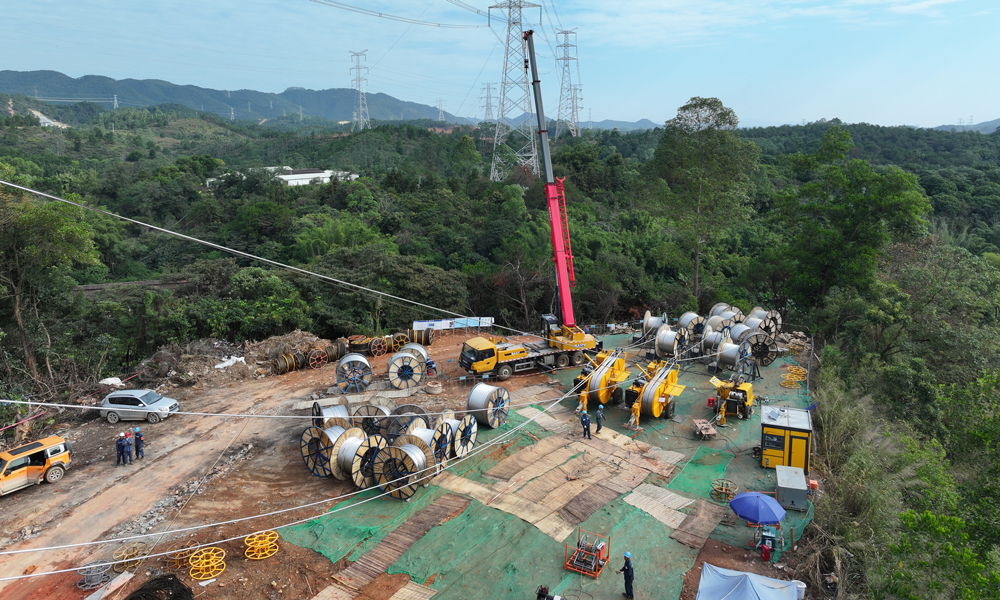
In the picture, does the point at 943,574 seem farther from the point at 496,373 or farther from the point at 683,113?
the point at 683,113

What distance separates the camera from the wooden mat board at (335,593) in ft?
37.0

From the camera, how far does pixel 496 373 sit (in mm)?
23078

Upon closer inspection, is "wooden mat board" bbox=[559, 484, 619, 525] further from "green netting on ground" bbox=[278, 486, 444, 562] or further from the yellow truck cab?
the yellow truck cab

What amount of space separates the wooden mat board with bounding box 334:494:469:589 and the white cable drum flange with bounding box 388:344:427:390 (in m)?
7.65

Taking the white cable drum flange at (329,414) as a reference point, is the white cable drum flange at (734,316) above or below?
above

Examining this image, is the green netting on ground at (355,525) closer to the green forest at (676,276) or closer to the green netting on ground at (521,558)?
the green netting on ground at (521,558)

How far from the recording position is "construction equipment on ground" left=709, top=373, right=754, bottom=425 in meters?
19.2

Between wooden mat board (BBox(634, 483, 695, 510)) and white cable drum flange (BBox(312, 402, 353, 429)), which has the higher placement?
white cable drum flange (BBox(312, 402, 353, 429))

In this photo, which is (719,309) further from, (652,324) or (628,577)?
(628,577)

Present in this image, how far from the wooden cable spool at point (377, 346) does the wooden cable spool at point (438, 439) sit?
35.5 ft

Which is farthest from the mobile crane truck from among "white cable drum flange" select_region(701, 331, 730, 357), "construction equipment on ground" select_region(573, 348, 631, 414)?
"white cable drum flange" select_region(701, 331, 730, 357)

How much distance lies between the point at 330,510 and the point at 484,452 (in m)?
4.97

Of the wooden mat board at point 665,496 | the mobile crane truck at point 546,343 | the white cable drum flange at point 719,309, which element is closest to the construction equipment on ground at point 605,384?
the mobile crane truck at point 546,343

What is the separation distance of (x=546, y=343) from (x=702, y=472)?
9832 millimetres
